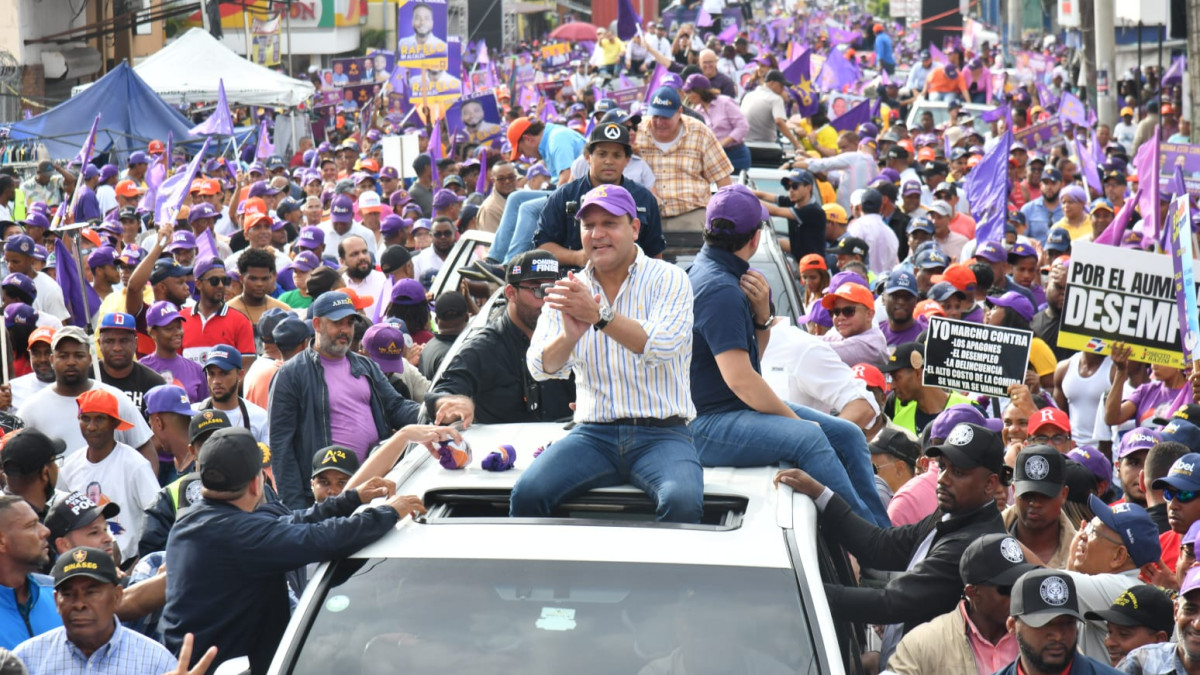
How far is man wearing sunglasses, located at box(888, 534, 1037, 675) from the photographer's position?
5039mm

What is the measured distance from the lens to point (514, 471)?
5227mm

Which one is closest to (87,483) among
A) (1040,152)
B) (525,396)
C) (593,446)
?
(525,396)

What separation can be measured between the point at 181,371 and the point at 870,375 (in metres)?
4.31

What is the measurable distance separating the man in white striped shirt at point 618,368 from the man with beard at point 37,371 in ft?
16.4

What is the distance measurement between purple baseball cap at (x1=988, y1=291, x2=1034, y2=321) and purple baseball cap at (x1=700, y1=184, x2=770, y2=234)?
18.3 ft

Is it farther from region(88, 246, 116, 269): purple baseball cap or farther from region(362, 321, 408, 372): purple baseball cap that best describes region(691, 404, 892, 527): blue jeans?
region(88, 246, 116, 269): purple baseball cap

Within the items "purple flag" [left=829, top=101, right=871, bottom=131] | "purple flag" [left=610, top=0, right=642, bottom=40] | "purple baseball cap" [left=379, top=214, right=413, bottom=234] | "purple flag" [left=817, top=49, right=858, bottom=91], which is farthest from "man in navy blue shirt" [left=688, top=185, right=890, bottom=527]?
"purple flag" [left=610, top=0, right=642, bottom=40]

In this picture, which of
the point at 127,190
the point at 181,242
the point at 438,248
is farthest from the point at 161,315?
the point at 127,190

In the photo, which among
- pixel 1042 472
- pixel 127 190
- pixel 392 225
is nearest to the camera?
pixel 1042 472

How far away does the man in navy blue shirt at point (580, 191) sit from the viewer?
25.3 ft

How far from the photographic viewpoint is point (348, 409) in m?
8.06

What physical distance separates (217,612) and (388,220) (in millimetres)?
9745

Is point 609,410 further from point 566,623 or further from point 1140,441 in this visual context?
point 1140,441

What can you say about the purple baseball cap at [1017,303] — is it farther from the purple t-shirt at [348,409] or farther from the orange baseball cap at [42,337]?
the orange baseball cap at [42,337]
